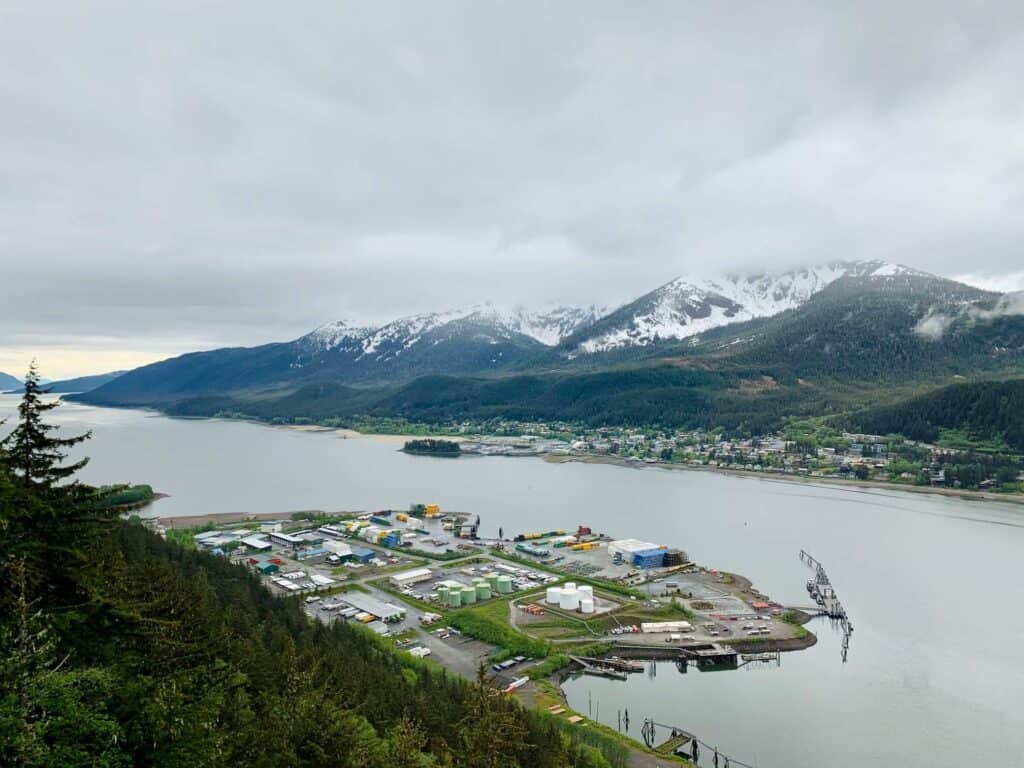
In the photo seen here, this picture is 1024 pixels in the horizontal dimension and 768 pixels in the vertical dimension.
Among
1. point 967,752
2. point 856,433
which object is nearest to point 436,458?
point 856,433

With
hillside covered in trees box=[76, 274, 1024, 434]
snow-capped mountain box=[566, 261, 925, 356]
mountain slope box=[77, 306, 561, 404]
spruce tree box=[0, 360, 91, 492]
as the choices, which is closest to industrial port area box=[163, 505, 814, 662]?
spruce tree box=[0, 360, 91, 492]

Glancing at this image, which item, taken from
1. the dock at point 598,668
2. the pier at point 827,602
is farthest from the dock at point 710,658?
the pier at point 827,602

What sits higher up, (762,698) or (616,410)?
(616,410)

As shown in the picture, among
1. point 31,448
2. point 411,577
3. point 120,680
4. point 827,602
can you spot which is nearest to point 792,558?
point 827,602

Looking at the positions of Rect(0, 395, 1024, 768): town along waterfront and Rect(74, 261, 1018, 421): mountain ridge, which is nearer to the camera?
Rect(0, 395, 1024, 768): town along waterfront

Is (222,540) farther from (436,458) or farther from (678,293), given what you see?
(678,293)

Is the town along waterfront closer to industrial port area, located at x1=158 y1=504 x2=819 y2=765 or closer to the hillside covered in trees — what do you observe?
industrial port area, located at x1=158 y1=504 x2=819 y2=765

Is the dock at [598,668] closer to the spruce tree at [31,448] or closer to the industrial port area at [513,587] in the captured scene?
the industrial port area at [513,587]
